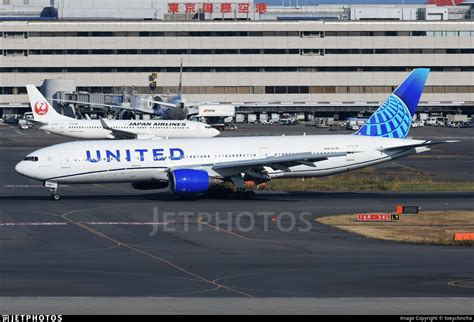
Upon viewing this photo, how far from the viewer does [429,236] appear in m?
47.5

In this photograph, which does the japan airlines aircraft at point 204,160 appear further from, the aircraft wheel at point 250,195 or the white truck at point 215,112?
the white truck at point 215,112

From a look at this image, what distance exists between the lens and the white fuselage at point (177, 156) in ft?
206

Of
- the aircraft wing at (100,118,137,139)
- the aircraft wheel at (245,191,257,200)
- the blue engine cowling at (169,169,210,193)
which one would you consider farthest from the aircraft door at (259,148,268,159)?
the aircraft wing at (100,118,137,139)

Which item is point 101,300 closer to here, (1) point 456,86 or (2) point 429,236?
(2) point 429,236

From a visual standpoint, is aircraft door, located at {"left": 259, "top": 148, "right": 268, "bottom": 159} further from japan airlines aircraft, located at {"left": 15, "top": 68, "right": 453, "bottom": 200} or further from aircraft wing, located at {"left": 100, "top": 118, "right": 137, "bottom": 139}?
aircraft wing, located at {"left": 100, "top": 118, "right": 137, "bottom": 139}

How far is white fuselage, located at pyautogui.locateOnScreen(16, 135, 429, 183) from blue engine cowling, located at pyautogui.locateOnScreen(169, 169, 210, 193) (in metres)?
1.59

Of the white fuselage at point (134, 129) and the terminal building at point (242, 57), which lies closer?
the white fuselage at point (134, 129)

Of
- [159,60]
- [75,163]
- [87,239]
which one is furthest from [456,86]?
[87,239]

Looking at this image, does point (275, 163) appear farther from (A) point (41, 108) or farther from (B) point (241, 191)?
(A) point (41, 108)

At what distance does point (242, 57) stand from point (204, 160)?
135 meters

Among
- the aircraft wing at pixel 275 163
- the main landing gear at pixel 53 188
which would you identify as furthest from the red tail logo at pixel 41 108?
the aircraft wing at pixel 275 163

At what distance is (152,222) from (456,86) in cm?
15488

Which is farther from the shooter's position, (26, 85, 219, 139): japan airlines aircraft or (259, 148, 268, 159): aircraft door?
(26, 85, 219, 139): japan airlines aircraft

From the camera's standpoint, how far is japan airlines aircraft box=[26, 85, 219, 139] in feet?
399
